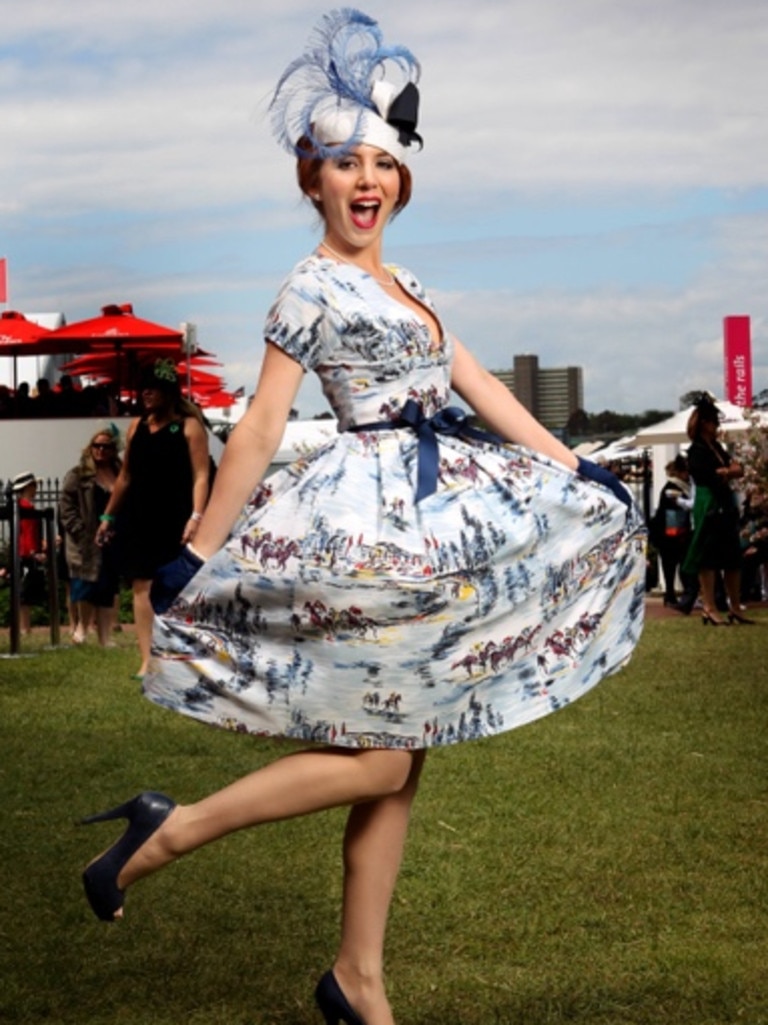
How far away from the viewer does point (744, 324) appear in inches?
1387

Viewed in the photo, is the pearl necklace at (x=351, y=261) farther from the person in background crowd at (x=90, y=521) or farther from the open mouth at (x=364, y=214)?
the person in background crowd at (x=90, y=521)

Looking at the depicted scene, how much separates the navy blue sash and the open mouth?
414mm

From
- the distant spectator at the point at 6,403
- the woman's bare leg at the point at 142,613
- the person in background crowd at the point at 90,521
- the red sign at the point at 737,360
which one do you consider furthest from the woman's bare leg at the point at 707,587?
the distant spectator at the point at 6,403

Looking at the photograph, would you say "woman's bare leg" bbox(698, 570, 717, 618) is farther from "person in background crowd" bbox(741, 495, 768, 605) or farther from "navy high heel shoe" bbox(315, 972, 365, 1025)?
"navy high heel shoe" bbox(315, 972, 365, 1025)

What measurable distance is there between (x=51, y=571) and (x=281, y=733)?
506 inches

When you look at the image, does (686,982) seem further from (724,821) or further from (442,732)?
(724,821)

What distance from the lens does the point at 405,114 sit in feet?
15.1

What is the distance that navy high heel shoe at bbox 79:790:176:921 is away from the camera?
177 inches

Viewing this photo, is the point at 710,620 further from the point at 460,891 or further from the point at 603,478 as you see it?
the point at 603,478

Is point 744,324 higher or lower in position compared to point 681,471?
higher

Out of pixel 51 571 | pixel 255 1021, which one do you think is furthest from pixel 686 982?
pixel 51 571

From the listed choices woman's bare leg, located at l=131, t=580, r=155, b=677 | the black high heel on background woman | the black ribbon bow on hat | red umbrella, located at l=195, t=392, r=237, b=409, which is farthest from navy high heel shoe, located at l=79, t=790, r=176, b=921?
red umbrella, located at l=195, t=392, r=237, b=409

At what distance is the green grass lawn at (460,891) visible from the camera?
492 centimetres

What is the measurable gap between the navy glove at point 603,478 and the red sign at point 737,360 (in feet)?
98.3
